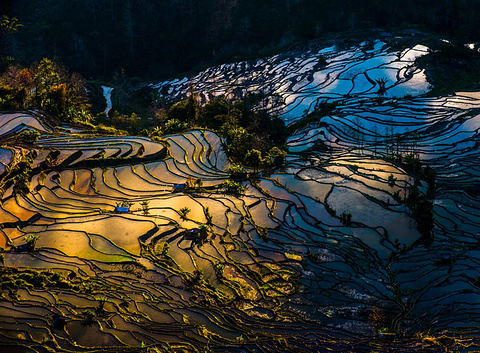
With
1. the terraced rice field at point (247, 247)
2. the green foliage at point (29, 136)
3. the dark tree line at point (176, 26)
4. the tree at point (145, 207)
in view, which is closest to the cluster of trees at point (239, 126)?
the terraced rice field at point (247, 247)

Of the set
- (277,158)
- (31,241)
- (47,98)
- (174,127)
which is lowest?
(277,158)

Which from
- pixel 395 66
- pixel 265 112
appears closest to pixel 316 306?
pixel 265 112

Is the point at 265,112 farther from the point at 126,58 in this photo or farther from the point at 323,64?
the point at 126,58

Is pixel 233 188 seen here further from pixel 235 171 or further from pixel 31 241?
pixel 31 241

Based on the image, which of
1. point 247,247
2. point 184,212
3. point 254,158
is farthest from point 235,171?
point 247,247

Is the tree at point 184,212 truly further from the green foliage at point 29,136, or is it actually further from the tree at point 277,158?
the green foliage at point 29,136
